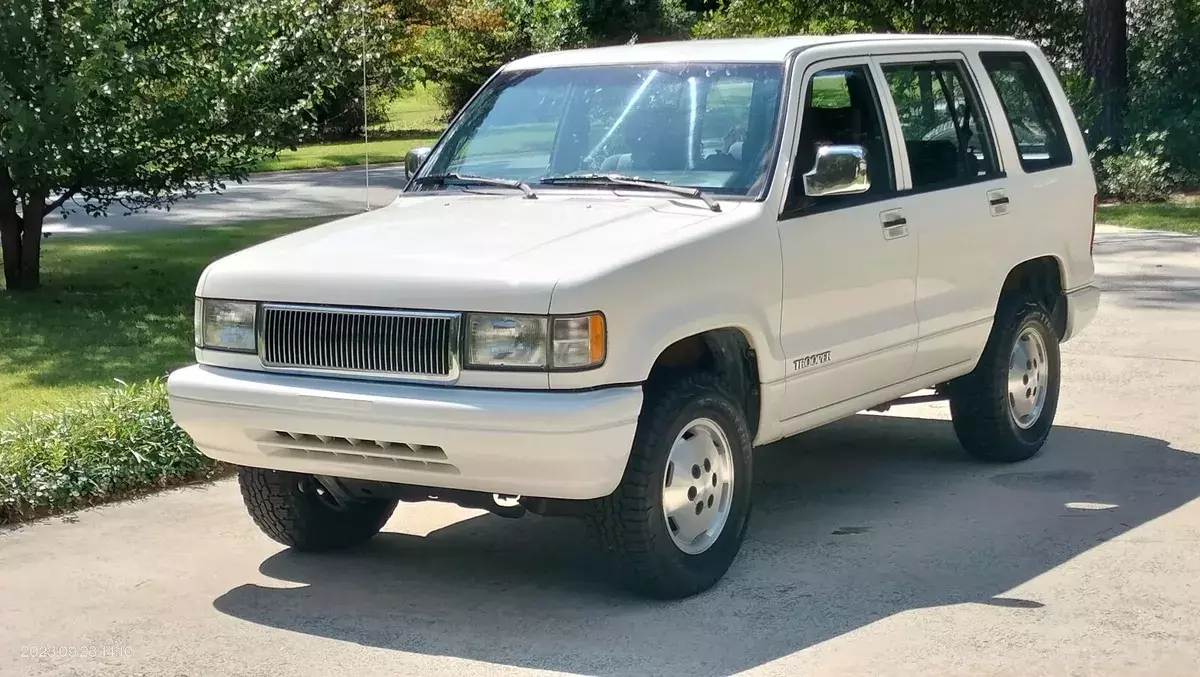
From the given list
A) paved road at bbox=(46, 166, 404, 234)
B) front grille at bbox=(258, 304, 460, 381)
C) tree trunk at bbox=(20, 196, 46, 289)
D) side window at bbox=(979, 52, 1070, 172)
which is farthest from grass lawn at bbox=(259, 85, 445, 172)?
front grille at bbox=(258, 304, 460, 381)

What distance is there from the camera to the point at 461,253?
5.78 m

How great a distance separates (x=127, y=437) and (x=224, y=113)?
20.4 feet

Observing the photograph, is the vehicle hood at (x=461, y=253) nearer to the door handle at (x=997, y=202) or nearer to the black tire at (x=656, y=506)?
the black tire at (x=656, y=506)

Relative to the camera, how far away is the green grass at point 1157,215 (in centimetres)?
1861

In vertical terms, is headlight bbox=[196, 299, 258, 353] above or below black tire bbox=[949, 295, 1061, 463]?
above

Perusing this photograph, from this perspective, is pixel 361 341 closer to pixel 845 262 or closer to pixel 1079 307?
pixel 845 262

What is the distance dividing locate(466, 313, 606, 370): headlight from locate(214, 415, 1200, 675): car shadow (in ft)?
3.05

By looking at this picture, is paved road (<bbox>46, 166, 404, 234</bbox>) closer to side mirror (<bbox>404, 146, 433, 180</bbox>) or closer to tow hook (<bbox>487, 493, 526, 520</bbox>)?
side mirror (<bbox>404, 146, 433, 180</bbox>)

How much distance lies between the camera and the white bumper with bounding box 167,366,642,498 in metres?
5.41

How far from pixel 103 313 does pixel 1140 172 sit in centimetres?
1372

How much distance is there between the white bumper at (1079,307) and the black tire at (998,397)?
315mm

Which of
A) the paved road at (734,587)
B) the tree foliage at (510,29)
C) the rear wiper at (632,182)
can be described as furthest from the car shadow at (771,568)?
the tree foliage at (510,29)

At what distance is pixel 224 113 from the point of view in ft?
44.9

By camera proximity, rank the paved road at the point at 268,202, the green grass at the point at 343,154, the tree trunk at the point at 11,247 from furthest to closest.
Result: the green grass at the point at 343,154
the paved road at the point at 268,202
the tree trunk at the point at 11,247
